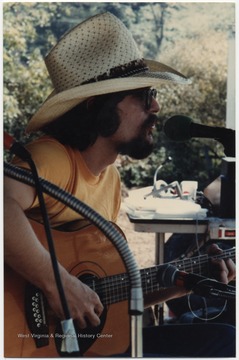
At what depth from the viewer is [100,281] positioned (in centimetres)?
185

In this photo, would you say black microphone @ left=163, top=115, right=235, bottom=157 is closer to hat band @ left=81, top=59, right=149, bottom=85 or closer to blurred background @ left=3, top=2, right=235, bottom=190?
hat band @ left=81, top=59, right=149, bottom=85

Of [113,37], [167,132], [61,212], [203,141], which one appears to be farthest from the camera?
[203,141]

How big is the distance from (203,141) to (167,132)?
77 cm

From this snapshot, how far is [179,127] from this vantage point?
1637 mm

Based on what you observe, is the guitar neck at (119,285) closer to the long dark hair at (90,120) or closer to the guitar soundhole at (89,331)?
the guitar soundhole at (89,331)

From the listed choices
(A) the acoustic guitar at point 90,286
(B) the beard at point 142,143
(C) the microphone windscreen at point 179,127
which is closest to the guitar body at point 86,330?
(A) the acoustic guitar at point 90,286

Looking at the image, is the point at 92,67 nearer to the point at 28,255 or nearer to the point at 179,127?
the point at 179,127

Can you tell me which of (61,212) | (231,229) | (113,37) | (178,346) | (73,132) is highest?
(113,37)

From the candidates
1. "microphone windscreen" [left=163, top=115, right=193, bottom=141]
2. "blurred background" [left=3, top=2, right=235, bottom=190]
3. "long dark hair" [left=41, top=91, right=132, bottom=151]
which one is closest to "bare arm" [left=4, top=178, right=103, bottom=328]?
"long dark hair" [left=41, top=91, right=132, bottom=151]

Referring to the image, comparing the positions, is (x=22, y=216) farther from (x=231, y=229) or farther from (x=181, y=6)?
(x=231, y=229)

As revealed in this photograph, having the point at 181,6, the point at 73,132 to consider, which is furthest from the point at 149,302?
the point at 181,6

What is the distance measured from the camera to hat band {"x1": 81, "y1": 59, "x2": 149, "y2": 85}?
188cm

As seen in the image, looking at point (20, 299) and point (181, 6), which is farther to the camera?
point (181, 6)

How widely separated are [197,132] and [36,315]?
622mm
